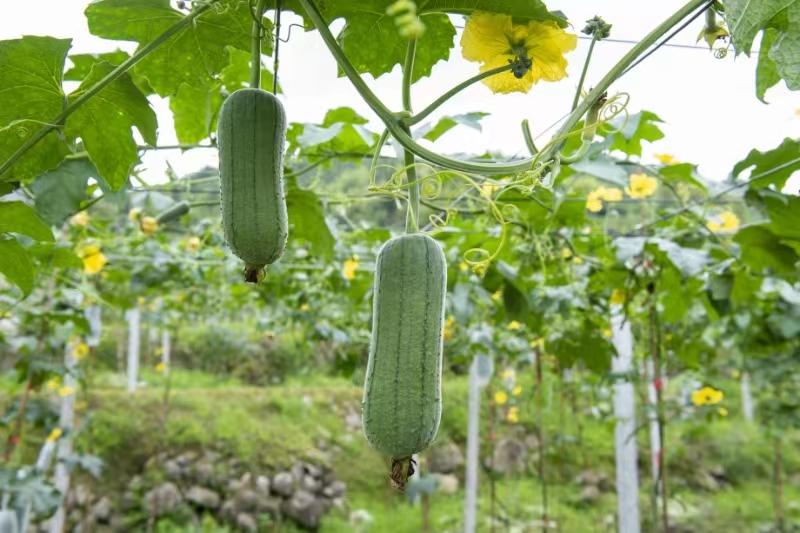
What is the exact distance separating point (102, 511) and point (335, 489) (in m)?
2.48

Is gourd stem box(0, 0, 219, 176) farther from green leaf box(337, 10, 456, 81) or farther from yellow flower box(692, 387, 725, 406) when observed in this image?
yellow flower box(692, 387, 725, 406)

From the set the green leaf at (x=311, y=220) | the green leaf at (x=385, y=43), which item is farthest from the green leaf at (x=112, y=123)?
the green leaf at (x=311, y=220)

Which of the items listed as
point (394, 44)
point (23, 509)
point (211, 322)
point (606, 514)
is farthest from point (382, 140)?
point (211, 322)

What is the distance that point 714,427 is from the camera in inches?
394

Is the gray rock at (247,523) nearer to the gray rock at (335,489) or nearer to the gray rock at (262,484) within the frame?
the gray rock at (262,484)

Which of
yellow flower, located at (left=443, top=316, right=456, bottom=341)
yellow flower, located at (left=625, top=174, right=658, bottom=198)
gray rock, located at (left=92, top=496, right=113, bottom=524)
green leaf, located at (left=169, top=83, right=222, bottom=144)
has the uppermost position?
yellow flower, located at (left=625, top=174, right=658, bottom=198)

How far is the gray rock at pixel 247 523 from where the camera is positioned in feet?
23.5

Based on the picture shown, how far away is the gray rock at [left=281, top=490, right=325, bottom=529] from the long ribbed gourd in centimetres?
721

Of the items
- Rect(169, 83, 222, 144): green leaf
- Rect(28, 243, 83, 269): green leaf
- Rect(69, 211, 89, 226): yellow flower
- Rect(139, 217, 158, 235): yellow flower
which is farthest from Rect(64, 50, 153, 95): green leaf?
Rect(69, 211, 89, 226): yellow flower

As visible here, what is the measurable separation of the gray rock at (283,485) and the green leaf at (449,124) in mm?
6715

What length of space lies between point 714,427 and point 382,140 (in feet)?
34.5

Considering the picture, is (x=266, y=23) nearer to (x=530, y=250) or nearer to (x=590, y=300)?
(x=530, y=250)

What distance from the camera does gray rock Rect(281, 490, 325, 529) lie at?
7.39m

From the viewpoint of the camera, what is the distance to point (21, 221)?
1.13 meters
